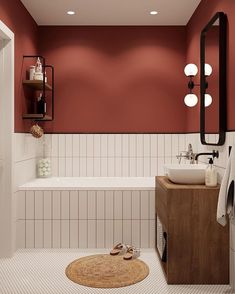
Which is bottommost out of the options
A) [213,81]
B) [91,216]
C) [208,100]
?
[91,216]

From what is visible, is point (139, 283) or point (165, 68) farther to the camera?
point (165, 68)

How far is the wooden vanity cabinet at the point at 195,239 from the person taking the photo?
271 centimetres

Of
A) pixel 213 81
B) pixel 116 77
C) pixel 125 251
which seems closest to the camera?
pixel 213 81

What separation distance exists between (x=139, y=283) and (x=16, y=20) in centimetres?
267

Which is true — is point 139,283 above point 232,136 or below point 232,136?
below

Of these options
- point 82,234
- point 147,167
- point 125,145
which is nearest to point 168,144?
point 147,167

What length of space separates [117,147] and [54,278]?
6.46 ft

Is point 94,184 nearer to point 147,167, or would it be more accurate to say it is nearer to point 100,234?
point 100,234

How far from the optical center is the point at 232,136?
8.73 feet

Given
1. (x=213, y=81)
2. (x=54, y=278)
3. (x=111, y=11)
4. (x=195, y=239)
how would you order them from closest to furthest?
(x=195, y=239)
(x=54, y=278)
(x=213, y=81)
(x=111, y=11)

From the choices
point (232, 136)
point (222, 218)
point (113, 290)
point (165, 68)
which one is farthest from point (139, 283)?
point (165, 68)

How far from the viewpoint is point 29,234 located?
11.7 ft

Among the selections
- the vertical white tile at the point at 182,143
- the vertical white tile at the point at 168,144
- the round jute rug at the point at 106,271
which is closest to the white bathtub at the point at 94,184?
the vertical white tile at the point at 168,144

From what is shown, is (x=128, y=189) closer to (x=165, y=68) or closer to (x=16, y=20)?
(x=165, y=68)
